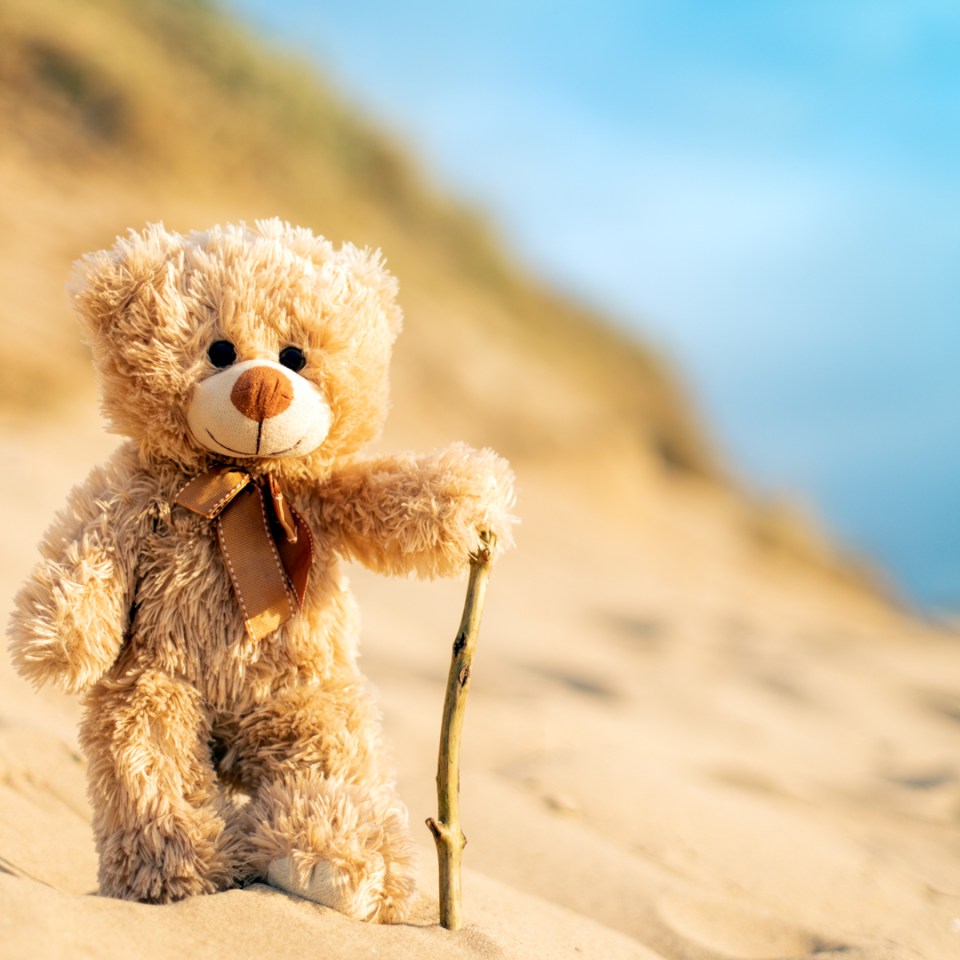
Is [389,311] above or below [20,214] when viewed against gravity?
below

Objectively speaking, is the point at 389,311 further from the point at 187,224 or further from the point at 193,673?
the point at 187,224

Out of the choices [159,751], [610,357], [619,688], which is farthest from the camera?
[610,357]

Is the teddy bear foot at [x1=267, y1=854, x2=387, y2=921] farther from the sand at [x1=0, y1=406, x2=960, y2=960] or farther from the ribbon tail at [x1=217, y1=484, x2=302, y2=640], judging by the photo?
the ribbon tail at [x1=217, y1=484, x2=302, y2=640]

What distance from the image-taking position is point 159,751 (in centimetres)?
183

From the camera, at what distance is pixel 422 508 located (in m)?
1.89

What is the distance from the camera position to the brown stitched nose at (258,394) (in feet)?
5.94

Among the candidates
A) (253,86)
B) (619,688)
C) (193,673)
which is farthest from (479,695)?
(253,86)

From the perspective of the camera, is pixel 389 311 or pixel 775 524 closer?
pixel 389 311

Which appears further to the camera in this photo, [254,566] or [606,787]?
[606,787]

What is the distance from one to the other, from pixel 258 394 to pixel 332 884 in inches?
31.2

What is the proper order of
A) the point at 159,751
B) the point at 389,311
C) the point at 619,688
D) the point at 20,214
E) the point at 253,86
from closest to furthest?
the point at 159,751 < the point at 389,311 < the point at 619,688 < the point at 20,214 < the point at 253,86

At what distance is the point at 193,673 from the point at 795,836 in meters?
1.78

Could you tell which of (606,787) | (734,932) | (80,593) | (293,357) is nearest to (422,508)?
(293,357)

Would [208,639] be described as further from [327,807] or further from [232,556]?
[327,807]
